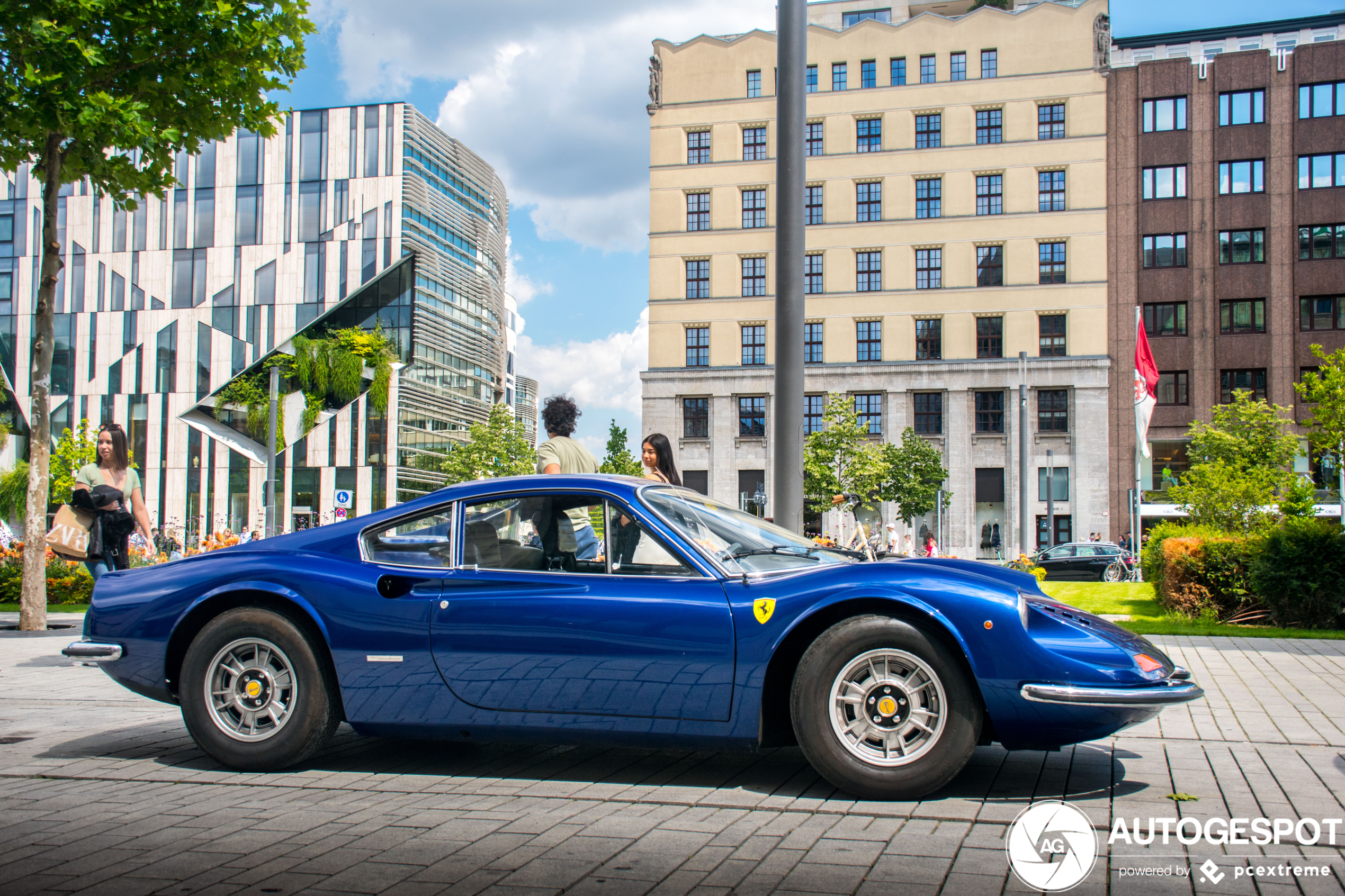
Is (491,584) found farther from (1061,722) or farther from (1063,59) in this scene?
(1063,59)

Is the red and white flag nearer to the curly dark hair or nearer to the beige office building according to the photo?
the beige office building

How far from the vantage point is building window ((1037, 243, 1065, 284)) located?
54719mm

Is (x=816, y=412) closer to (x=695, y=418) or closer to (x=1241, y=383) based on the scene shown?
(x=695, y=418)

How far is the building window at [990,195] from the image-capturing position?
5572cm

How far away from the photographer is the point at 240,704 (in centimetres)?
493

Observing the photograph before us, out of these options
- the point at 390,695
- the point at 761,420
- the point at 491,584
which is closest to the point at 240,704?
the point at 390,695

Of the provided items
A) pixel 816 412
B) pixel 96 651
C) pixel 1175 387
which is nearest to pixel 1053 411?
pixel 1175 387

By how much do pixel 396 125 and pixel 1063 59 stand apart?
35.6 m

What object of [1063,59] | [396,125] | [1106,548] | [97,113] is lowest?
[1106,548]

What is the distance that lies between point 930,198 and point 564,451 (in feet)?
174

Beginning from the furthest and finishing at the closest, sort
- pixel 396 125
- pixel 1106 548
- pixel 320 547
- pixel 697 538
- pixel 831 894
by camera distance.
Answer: pixel 396 125 → pixel 1106 548 → pixel 320 547 → pixel 697 538 → pixel 831 894

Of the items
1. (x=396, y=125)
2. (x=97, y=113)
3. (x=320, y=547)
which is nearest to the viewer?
(x=320, y=547)

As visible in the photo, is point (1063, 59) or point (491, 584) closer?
point (491, 584)

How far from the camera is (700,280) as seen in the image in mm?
58938
